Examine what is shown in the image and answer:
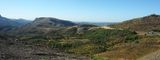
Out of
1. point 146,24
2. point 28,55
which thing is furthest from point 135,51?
point 146,24

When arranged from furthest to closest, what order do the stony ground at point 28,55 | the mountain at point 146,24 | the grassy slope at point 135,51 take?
the mountain at point 146,24 < the grassy slope at point 135,51 < the stony ground at point 28,55

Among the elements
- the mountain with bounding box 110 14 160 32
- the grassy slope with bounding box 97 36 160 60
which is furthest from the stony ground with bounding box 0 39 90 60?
the mountain with bounding box 110 14 160 32

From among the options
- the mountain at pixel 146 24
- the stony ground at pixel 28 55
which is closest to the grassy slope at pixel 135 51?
the stony ground at pixel 28 55

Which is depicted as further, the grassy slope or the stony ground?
the grassy slope

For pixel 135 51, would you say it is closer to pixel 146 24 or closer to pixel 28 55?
pixel 28 55

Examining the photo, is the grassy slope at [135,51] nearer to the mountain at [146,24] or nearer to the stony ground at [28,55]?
the stony ground at [28,55]

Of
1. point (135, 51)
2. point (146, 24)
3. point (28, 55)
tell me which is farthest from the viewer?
point (146, 24)

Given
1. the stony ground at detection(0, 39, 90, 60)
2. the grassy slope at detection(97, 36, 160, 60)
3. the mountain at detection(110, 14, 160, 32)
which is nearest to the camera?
the stony ground at detection(0, 39, 90, 60)

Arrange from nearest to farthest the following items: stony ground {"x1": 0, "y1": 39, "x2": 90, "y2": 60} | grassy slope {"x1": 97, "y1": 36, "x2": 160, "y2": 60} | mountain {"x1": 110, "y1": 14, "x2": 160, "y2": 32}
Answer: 1. stony ground {"x1": 0, "y1": 39, "x2": 90, "y2": 60}
2. grassy slope {"x1": 97, "y1": 36, "x2": 160, "y2": 60}
3. mountain {"x1": 110, "y1": 14, "x2": 160, "y2": 32}

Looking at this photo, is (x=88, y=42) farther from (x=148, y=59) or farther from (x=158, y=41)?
(x=148, y=59)

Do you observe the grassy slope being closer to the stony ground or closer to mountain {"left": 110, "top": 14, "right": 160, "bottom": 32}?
the stony ground

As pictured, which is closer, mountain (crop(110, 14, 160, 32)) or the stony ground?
the stony ground
